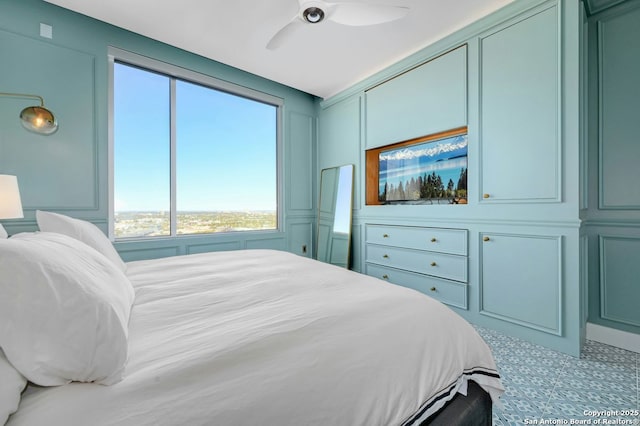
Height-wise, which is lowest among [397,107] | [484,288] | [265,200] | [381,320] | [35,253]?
[484,288]

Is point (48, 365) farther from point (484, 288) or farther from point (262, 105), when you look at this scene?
point (262, 105)

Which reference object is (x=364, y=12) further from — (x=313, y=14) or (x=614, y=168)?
(x=614, y=168)

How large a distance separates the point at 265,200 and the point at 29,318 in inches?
137

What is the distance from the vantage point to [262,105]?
4.00m

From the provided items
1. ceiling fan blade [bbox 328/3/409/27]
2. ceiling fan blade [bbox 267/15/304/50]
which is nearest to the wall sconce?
ceiling fan blade [bbox 267/15/304/50]

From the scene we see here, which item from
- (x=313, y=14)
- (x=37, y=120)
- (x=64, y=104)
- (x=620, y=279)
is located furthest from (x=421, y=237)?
(x=64, y=104)

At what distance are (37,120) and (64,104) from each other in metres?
0.91

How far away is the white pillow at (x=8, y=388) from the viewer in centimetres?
49

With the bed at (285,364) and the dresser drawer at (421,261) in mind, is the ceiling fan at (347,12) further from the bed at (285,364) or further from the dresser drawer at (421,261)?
the dresser drawer at (421,261)

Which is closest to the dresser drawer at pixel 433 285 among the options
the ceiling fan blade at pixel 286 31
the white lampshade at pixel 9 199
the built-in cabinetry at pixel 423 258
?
the built-in cabinetry at pixel 423 258

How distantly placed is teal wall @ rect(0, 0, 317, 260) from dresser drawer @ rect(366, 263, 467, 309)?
248 cm

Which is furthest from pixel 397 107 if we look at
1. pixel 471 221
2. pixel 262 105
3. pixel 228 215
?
pixel 228 215

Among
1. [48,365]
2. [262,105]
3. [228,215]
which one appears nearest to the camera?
[48,365]

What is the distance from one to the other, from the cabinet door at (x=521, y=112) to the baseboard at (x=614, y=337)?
3.84 feet
